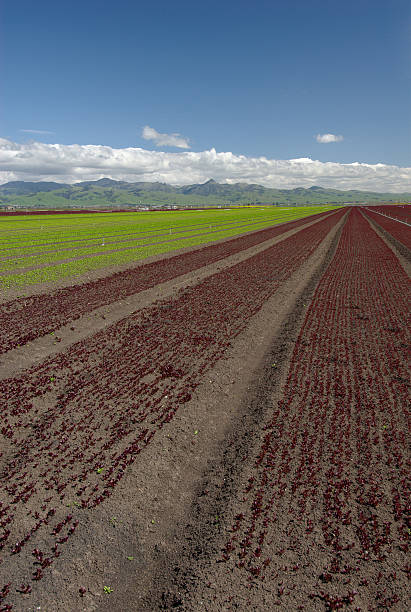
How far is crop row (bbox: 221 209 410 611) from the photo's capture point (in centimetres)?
652

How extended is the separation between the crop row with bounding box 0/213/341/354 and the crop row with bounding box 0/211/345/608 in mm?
3701

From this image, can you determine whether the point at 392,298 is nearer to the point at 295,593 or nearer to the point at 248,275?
the point at 248,275

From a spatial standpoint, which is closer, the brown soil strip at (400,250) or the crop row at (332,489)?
the crop row at (332,489)

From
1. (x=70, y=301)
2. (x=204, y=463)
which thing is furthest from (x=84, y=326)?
(x=204, y=463)

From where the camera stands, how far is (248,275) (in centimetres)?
3341

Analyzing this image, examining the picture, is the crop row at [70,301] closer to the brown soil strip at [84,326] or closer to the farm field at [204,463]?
the farm field at [204,463]

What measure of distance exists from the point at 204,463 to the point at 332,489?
341 centimetres

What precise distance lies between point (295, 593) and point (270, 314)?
16815 mm

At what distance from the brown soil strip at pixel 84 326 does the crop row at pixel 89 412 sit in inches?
32.7

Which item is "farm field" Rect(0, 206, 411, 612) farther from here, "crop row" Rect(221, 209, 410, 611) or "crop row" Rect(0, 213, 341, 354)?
"crop row" Rect(0, 213, 341, 354)

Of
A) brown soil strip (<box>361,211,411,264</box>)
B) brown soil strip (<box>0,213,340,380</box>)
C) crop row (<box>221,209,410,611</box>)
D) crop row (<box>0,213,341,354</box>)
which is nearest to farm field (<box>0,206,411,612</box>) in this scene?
crop row (<box>221,209,410,611</box>)

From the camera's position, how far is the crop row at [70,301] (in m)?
19.2

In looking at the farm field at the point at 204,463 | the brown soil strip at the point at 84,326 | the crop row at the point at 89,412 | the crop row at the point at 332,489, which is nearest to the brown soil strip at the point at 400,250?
the farm field at the point at 204,463

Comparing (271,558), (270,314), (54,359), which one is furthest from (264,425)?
(270,314)
